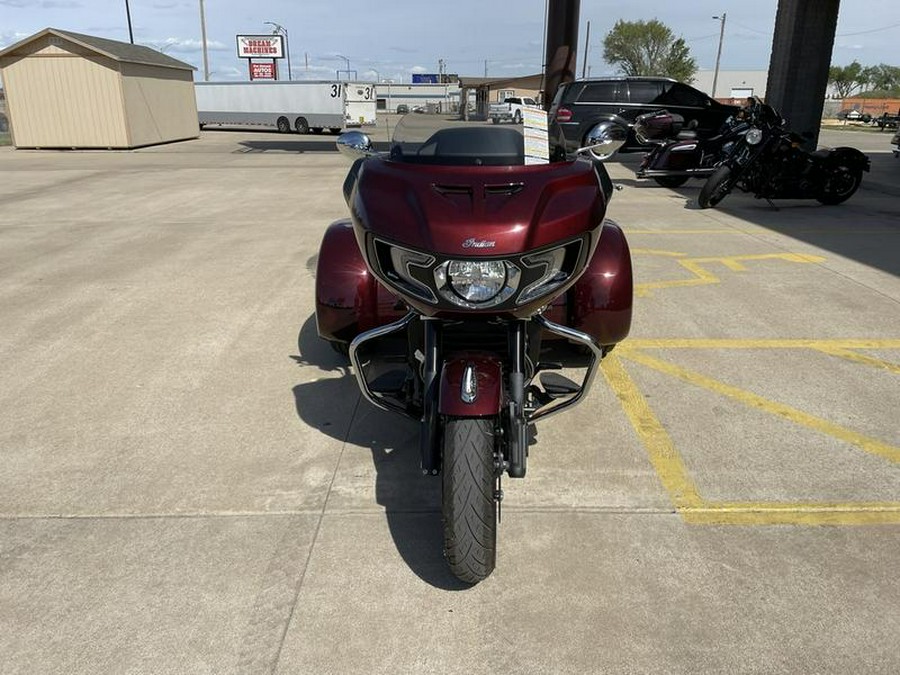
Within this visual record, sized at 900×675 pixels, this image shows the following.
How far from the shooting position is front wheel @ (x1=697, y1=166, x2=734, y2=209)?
10033 mm

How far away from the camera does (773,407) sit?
12.9ft

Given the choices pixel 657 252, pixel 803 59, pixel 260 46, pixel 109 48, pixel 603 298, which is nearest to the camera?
pixel 603 298

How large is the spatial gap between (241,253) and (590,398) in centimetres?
488

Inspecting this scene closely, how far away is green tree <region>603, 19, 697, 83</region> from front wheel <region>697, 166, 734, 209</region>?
6912 centimetres

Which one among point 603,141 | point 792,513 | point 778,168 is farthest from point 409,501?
point 778,168

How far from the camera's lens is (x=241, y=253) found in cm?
759

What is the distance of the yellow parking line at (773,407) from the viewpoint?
3508 millimetres

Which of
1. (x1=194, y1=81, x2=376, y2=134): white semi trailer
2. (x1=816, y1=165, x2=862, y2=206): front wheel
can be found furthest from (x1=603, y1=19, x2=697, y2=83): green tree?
(x1=816, y1=165, x2=862, y2=206): front wheel

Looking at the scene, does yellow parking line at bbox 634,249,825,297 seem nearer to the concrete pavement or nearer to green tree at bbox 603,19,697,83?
the concrete pavement

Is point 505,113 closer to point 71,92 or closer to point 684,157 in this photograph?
point 684,157

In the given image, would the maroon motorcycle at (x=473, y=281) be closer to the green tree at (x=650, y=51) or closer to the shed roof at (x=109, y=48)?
the shed roof at (x=109, y=48)

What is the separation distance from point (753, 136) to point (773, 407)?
7.05 meters

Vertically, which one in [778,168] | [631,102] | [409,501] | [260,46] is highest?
[260,46]

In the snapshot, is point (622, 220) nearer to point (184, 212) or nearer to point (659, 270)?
point (659, 270)
